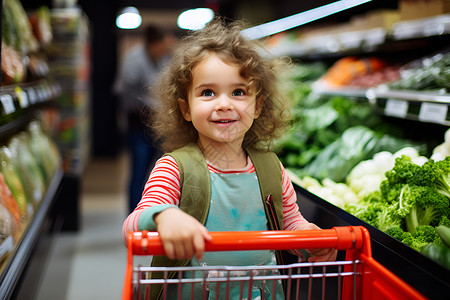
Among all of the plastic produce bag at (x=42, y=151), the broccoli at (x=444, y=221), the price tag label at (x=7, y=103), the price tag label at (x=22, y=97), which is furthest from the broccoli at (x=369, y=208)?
the plastic produce bag at (x=42, y=151)

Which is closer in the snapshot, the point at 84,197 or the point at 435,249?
the point at 435,249

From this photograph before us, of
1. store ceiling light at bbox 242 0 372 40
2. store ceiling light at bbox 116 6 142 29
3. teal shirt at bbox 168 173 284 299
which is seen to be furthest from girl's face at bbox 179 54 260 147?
store ceiling light at bbox 116 6 142 29

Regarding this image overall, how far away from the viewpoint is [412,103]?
92.4 inches

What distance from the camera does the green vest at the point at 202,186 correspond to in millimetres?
1295

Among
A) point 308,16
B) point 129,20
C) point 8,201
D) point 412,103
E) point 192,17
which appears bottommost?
point 8,201

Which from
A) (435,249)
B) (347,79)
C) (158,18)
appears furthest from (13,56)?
(158,18)

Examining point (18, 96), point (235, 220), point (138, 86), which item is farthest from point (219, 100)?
point (138, 86)

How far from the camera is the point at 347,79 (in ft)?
13.0

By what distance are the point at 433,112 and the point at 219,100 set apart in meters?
1.31

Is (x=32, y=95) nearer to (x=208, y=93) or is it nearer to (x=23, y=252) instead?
(x=23, y=252)

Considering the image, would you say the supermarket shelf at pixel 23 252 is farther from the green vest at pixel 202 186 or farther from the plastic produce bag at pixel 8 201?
the green vest at pixel 202 186

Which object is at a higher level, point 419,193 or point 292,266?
point 419,193

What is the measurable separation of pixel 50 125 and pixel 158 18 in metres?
11.4

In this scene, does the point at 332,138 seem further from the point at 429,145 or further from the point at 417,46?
the point at 417,46
